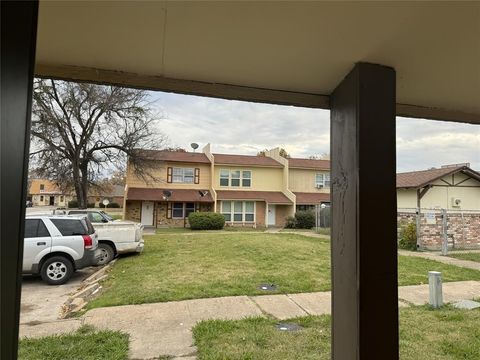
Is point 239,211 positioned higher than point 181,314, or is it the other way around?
point 239,211

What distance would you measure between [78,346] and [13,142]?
3218mm

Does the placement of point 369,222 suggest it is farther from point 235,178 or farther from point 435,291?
point 235,178

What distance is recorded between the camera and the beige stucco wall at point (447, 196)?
13.2 m

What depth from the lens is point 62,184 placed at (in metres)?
12.5

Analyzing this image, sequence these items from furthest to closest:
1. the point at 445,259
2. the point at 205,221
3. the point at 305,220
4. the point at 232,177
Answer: the point at 232,177 → the point at 305,220 → the point at 205,221 → the point at 445,259

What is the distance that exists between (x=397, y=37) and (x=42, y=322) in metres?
4.77

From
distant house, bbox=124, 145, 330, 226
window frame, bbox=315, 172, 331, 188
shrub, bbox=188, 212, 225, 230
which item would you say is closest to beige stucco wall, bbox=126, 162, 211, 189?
distant house, bbox=124, 145, 330, 226

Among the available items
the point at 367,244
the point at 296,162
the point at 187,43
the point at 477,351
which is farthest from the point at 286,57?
the point at 296,162

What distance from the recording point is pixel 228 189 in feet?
62.1

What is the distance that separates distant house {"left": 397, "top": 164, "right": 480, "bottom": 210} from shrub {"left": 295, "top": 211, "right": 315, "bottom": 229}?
188 inches

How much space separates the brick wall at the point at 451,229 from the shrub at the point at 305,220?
6.04 meters

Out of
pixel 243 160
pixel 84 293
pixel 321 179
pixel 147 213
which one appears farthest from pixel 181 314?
pixel 321 179

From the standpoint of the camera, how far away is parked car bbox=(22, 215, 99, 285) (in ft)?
19.5

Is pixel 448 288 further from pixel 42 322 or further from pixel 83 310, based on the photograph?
pixel 42 322
